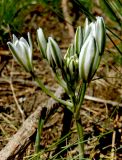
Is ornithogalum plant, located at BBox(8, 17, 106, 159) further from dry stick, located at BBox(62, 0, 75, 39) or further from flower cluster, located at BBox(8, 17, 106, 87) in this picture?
dry stick, located at BBox(62, 0, 75, 39)

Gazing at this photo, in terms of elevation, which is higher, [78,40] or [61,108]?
[78,40]

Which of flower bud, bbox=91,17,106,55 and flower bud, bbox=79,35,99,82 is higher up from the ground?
flower bud, bbox=91,17,106,55

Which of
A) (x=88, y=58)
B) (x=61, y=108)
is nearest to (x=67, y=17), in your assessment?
(x=61, y=108)

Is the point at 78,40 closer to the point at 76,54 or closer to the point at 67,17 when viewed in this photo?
the point at 76,54

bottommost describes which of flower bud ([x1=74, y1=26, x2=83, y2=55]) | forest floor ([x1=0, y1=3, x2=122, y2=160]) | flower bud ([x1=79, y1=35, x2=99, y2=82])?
forest floor ([x1=0, y1=3, x2=122, y2=160])

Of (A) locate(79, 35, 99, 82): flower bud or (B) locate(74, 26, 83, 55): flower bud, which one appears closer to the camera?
(A) locate(79, 35, 99, 82): flower bud

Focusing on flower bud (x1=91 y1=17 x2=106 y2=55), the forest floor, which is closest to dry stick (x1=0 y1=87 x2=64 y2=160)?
the forest floor

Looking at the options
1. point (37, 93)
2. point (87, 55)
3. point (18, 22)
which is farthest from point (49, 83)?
point (87, 55)

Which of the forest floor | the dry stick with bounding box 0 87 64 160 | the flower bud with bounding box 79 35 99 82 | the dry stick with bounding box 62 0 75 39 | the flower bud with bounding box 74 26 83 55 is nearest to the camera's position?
the flower bud with bounding box 79 35 99 82
